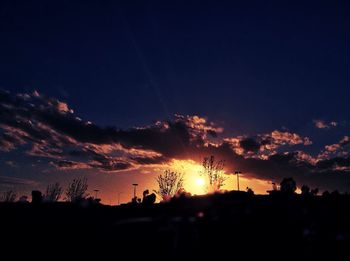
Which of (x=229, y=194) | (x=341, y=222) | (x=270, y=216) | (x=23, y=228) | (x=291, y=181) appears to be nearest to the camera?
(x=270, y=216)

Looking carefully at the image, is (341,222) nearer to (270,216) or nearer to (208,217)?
(270,216)

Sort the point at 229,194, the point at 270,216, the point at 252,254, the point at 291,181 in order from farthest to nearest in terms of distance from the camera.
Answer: the point at 291,181 < the point at 229,194 < the point at 270,216 < the point at 252,254

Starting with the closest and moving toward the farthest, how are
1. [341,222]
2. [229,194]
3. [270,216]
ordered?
[270,216], [341,222], [229,194]

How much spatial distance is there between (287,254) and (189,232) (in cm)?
447

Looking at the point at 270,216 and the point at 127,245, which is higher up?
the point at 270,216

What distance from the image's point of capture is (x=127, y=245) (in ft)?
35.7

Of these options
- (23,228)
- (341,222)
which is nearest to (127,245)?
(23,228)

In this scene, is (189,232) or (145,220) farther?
(189,232)

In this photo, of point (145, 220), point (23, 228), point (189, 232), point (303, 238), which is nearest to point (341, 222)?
point (303, 238)

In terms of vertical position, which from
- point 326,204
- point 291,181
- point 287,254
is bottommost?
point 287,254

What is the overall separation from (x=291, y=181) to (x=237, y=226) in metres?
23.8

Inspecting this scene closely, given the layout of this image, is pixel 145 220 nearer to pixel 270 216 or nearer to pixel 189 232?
pixel 189 232

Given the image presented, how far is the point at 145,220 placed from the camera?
11641mm

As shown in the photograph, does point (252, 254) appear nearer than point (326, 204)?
Yes
